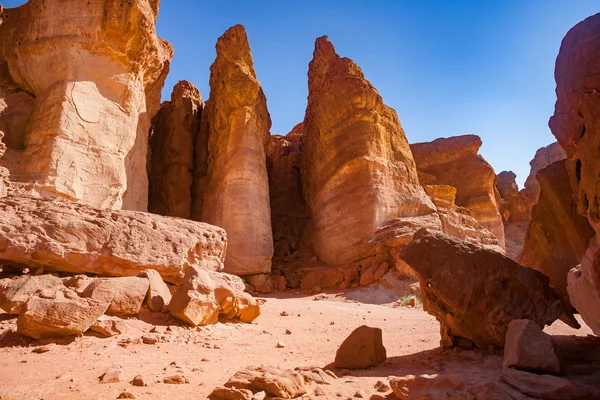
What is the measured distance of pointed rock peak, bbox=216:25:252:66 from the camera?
48.5 ft

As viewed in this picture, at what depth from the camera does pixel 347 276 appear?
12516 millimetres

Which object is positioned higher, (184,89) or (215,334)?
(184,89)

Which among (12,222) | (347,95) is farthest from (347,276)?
(12,222)

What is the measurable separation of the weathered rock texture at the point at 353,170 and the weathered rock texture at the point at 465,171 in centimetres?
646

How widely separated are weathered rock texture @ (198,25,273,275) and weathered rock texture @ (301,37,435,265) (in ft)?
7.01

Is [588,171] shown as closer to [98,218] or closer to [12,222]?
[98,218]

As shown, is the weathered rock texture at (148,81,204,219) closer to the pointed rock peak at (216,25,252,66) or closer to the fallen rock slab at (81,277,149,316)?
the pointed rock peak at (216,25,252,66)

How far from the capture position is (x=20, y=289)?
4.46 meters

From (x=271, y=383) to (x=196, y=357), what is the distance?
1521 millimetres

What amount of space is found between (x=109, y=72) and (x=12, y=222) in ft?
19.3

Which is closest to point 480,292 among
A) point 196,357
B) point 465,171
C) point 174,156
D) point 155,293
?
point 196,357

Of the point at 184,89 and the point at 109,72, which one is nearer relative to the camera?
the point at 109,72

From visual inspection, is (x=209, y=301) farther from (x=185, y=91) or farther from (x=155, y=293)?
(x=185, y=91)

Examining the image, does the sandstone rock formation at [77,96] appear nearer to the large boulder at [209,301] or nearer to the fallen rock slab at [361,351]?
the large boulder at [209,301]
